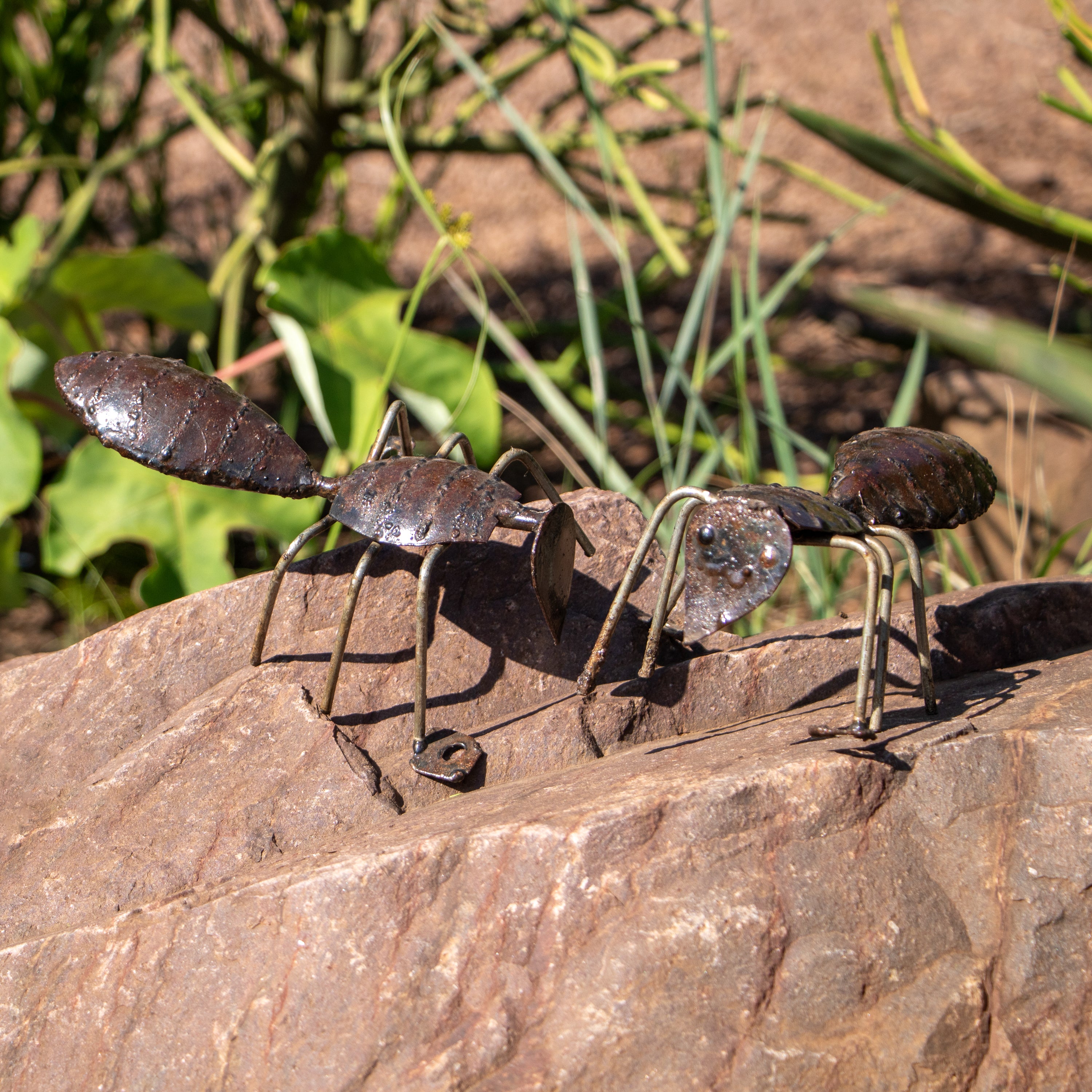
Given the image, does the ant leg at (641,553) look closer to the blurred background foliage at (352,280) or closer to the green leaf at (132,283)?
the blurred background foliage at (352,280)

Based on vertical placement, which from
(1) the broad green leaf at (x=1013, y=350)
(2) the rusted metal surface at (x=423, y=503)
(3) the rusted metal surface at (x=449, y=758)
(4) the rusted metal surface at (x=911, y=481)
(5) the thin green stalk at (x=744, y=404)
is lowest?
(3) the rusted metal surface at (x=449, y=758)

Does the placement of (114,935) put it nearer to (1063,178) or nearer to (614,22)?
(1063,178)

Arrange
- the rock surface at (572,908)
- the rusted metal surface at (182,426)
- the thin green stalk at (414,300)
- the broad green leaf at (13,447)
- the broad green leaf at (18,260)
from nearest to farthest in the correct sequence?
the rock surface at (572,908)
the rusted metal surface at (182,426)
the thin green stalk at (414,300)
the broad green leaf at (13,447)
the broad green leaf at (18,260)

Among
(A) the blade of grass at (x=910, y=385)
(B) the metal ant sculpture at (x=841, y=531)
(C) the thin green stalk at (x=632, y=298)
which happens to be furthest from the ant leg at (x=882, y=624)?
(A) the blade of grass at (x=910, y=385)

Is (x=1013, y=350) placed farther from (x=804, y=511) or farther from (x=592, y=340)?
(x=592, y=340)

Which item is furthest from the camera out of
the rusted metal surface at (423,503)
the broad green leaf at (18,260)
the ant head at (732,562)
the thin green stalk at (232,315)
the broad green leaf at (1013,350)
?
the thin green stalk at (232,315)

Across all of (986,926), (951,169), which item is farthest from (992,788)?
(951,169)

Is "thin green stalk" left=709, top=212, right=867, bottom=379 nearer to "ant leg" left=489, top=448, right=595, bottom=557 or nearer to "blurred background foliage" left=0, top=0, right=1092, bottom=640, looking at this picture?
"blurred background foliage" left=0, top=0, right=1092, bottom=640

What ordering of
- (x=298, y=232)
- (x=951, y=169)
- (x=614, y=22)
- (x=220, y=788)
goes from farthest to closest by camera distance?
(x=614, y=22) < (x=298, y=232) < (x=951, y=169) < (x=220, y=788)
